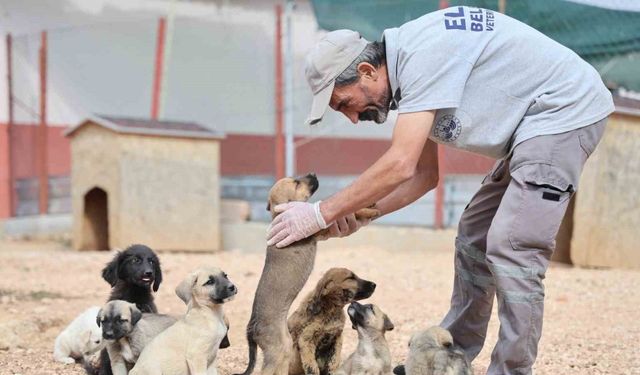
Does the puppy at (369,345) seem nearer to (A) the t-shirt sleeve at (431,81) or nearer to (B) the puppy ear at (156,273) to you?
(A) the t-shirt sleeve at (431,81)

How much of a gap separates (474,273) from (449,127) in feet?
2.89

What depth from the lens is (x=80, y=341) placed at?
5.26m

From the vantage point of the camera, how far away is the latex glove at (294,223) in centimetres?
410

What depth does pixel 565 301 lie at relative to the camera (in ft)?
24.5

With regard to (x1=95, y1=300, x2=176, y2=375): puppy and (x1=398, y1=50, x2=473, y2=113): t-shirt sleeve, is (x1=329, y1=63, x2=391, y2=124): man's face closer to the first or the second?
(x1=398, y1=50, x2=473, y2=113): t-shirt sleeve

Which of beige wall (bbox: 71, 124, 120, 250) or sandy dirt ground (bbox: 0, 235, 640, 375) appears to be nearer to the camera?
sandy dirt ground (bbox: 0, 235, 640, 375)

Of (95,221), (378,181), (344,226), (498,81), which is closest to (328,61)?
(378,181)

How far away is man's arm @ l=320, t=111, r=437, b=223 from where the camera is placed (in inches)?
149

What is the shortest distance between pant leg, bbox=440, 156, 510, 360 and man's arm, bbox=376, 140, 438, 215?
274 mm

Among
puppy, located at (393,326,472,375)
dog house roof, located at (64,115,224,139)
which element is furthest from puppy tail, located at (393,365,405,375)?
dog house roof, located at (64,115,224,139)

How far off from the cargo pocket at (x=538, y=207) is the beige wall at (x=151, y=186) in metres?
8.93

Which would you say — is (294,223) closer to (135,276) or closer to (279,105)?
(135,276)

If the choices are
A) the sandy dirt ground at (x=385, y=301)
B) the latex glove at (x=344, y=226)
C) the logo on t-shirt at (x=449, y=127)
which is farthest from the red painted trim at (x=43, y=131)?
the logo on t-shirt at (x=449, y=127)

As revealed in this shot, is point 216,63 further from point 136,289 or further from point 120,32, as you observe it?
point 136,289
